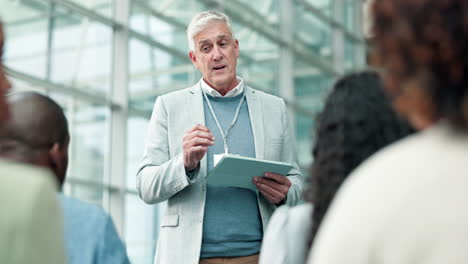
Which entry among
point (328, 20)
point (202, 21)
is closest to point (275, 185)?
point (202, 21)

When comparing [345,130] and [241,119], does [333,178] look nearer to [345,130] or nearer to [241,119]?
[345,130]

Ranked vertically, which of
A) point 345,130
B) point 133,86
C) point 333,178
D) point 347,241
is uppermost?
point 133,86

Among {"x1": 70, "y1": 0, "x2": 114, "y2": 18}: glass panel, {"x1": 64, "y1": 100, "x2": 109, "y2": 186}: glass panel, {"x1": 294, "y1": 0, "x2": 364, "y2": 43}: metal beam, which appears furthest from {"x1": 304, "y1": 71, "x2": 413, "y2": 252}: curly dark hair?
{"x1": 294, "y1": 0, "x2": 364, "y2": 43}: metal beam

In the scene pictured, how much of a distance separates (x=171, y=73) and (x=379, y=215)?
8.77 m

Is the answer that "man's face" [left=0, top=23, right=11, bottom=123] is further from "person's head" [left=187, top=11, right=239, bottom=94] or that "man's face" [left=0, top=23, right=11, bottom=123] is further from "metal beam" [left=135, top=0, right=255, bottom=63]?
"metal beam" [left=135, top=0, right=255, bottom=63]

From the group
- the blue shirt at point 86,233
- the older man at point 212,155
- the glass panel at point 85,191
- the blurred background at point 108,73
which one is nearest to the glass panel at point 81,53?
the blurred background at point 108,73

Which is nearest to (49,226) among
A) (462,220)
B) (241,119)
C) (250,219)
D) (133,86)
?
(462,220)

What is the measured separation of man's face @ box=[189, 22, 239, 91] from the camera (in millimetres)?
3490

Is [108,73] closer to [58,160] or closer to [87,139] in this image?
[87,139]

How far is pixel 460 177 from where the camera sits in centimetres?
110

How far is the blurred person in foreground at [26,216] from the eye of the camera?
1232 millimetres

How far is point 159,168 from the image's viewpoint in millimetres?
3215

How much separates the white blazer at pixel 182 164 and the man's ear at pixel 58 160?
42.1 inches

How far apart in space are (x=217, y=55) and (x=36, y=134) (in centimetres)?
159
